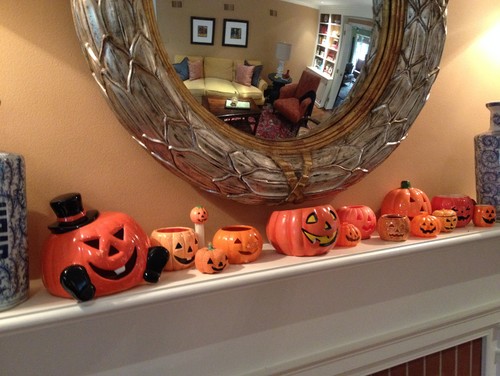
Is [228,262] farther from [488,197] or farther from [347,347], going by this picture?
[488,197]

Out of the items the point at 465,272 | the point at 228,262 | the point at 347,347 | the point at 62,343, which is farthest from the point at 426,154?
the point at 62,343

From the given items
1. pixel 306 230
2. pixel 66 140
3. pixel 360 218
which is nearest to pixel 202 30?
pixel 66 140

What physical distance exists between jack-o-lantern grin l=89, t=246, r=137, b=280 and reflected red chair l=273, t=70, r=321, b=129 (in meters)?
0.45

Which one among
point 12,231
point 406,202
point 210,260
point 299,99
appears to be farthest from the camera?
point 406,202

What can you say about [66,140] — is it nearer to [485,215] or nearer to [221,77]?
[221,77]

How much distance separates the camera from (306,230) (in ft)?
2.63

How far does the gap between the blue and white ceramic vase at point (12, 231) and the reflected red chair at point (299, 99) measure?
519mm

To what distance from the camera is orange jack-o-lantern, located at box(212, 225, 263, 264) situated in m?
0.78

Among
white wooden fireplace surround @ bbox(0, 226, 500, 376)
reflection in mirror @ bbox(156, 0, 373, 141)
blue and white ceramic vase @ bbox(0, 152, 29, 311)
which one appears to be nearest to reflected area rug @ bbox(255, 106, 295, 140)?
reflection in mirror @ bbox(156, 0, 373, 141)

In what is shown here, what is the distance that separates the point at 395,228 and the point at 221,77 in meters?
0.52

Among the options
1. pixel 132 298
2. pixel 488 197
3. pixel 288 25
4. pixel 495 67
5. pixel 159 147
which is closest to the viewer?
pixel 132 298

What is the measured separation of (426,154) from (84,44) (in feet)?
3.10

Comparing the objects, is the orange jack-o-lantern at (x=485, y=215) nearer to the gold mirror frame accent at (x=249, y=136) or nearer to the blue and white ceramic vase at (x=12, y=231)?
the gold mirror frame accent at (x=249, y=136)

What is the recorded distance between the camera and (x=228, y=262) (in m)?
0.78
